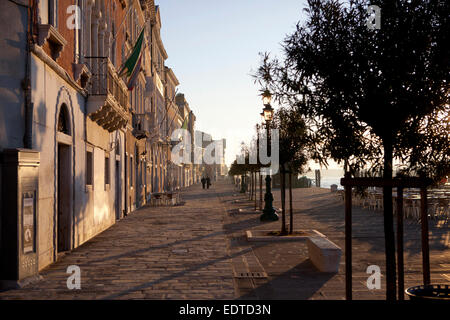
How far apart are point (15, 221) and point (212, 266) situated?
12.9 ft

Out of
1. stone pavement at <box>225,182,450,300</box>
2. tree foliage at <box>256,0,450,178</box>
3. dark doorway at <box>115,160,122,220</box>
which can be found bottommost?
stone pavement at <box>225,182,450,300</box>

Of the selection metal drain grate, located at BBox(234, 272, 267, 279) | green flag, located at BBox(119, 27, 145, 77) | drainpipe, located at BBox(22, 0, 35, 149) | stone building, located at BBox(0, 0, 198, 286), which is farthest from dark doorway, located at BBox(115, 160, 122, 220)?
metal drain grate, located at BBox(234, 272, 267, 279)

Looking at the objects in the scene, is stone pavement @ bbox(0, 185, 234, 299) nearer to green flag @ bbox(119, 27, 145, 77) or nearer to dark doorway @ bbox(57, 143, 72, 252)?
dark doorway @ bbox(57, 143, 72, 252)

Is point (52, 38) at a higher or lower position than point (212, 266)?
higher

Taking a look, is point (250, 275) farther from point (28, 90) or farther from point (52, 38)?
point (52, 38)

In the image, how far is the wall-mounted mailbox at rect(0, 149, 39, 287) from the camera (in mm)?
7195

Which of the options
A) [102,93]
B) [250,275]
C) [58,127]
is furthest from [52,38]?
[250,275]

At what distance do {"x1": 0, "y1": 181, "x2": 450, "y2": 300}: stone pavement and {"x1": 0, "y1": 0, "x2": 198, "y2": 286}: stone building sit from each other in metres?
0.82

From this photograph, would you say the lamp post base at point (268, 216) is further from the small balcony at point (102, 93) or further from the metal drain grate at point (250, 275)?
the metal drain grate at point (250, 275)

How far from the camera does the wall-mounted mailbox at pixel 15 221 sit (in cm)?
720

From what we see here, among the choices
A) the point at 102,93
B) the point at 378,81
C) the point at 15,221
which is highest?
the point at 102,93

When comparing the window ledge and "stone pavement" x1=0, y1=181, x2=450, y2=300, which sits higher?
the window ledge

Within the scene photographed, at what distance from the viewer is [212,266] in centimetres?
908
